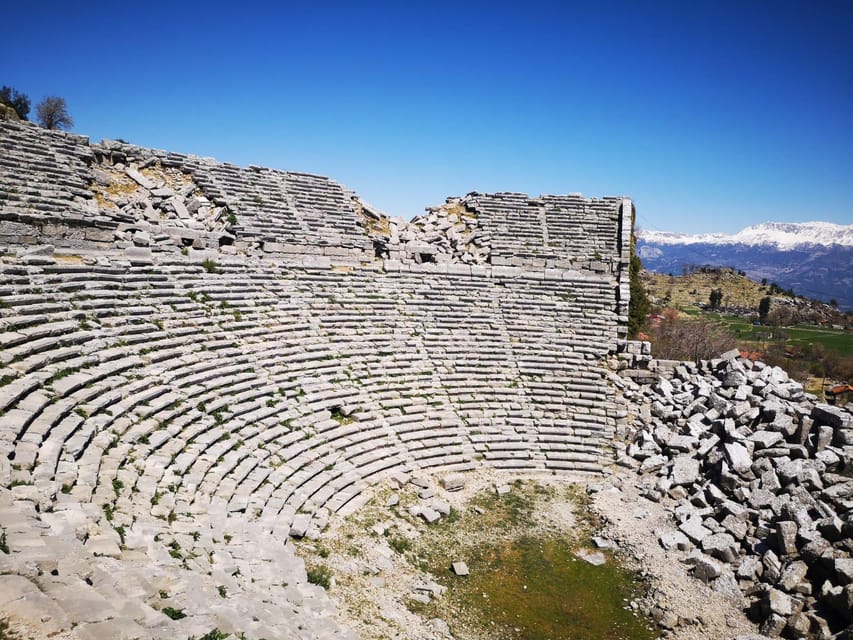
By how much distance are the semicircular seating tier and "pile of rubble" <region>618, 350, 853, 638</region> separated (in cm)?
191

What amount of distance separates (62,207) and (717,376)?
2261 centimetres

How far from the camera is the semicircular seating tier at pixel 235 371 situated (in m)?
6.89

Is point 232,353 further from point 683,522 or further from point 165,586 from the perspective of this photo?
point 683,522

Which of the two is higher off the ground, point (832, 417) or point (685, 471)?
point (832, 417)

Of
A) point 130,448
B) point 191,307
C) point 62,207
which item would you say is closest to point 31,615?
point 130,448

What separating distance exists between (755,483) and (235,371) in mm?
13312

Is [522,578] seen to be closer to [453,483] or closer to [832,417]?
[453,483]

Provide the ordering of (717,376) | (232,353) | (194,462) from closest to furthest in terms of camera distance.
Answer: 1. (194,462)
2. (232,353)
3. (717,376)

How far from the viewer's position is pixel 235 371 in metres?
13.5

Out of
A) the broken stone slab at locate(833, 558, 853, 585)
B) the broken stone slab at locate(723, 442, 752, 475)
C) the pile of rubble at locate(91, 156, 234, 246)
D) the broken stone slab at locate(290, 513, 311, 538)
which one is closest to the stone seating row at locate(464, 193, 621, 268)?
the broken stone slab at locate(723, 442, 752, 475)

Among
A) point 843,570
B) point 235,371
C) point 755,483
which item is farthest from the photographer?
point 235,371

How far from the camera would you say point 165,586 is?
598 centimetres

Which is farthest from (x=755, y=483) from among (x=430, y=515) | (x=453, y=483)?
(x=430, y=515)

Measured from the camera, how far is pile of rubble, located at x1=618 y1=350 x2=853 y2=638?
32.5ft
